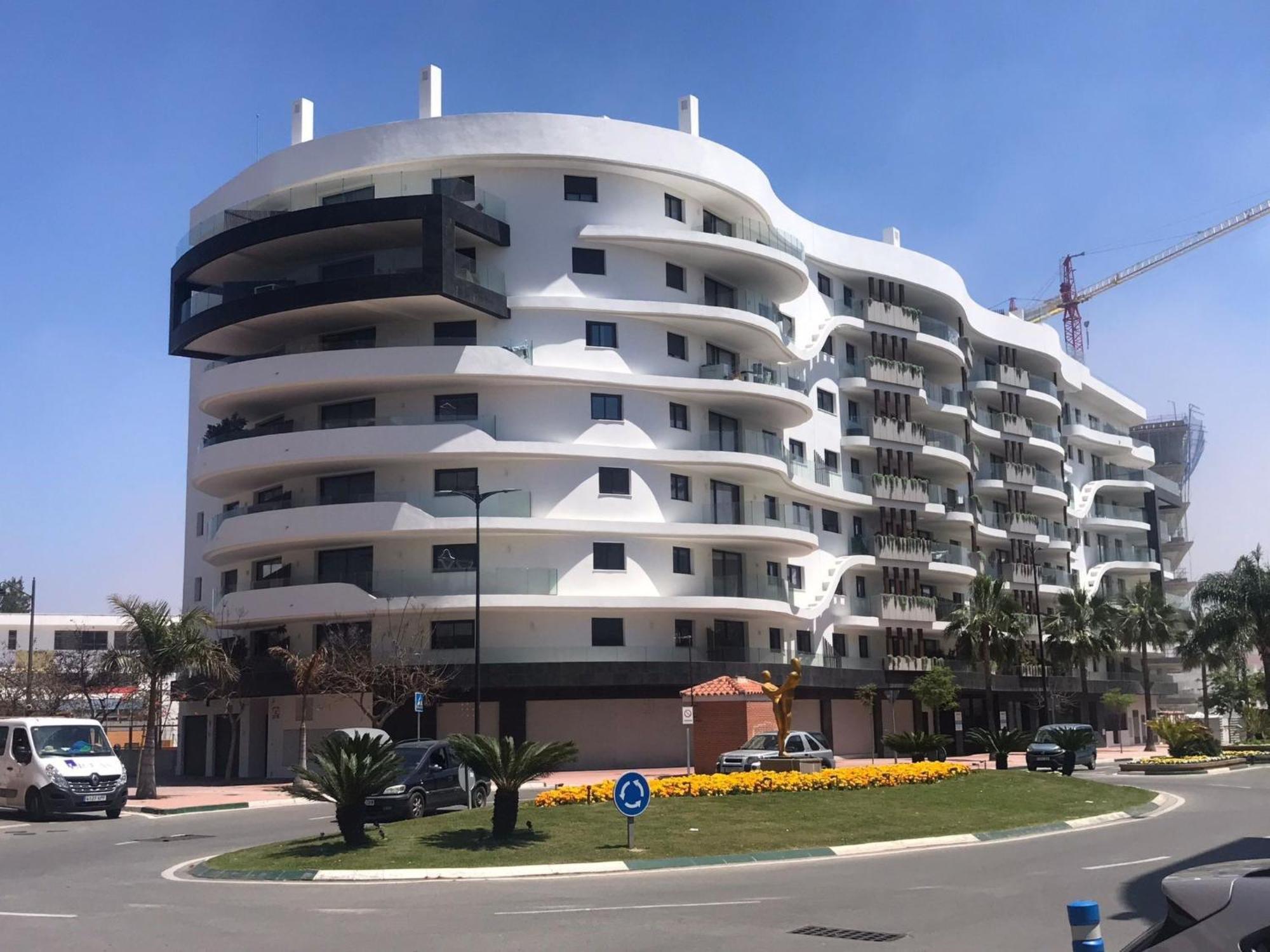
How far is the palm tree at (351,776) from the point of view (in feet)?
63.5

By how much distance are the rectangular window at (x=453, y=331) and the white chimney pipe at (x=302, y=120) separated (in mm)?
13298

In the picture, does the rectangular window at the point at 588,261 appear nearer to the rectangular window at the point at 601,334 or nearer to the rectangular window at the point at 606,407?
the rectangular window at the point at 601,334

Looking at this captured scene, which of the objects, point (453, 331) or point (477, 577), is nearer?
point (477, 577)

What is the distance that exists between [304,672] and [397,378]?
12.1 meters

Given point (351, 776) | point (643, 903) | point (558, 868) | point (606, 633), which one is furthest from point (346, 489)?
point (643, 903)

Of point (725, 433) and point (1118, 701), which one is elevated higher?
point (725, 433)

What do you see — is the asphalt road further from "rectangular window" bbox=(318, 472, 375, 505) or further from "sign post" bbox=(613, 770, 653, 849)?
"rectangular window" bbox=(318, 472, 375, 505)

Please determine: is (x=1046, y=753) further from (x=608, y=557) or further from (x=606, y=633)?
(x=608, y=557)

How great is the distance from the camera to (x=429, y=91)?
56344 mm

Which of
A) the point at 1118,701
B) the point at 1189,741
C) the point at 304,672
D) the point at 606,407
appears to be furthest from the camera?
the point at 1118,701

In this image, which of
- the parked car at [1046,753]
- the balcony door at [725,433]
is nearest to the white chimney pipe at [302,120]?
the balcony door at [725,433]

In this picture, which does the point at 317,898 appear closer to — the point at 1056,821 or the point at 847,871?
the point at 847,871

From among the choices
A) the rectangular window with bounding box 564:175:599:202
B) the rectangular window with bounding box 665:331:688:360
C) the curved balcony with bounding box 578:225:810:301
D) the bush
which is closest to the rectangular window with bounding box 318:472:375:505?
the curved balcony with bounding box 578:225:810:301

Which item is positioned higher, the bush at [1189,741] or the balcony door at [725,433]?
the balcony door at [725,433]
